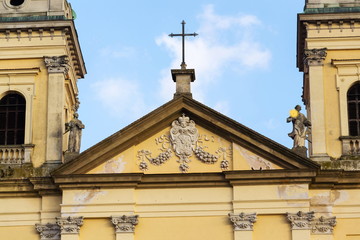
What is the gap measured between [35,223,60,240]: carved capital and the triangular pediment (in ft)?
Answer: 4.69

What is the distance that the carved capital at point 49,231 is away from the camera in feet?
101

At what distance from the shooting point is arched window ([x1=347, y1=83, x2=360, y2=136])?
32188 millimetres

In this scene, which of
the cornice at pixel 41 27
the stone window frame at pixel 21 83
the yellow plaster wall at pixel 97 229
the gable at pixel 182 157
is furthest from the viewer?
the cornice at pixel 41 27

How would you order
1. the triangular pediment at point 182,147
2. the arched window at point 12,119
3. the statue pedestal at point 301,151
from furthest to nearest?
the arched window at point 12,119
the triangular pediment at point 182,147
the statue pedestal at point 301,151

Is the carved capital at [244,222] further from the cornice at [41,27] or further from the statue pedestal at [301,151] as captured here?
the cornice at [41,27]

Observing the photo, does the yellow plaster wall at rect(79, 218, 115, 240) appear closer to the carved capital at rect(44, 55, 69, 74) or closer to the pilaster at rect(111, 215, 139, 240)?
the pilaster at rect(111, 215, 139, 240)

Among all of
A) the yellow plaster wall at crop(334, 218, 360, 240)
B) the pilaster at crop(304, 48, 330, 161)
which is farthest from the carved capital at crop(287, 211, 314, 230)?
the pilaster at crop(304, 48, 330, 161)

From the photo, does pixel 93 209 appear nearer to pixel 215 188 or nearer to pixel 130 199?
pixel 130 199

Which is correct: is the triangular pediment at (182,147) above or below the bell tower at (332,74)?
below

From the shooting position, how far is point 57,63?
3309 cm

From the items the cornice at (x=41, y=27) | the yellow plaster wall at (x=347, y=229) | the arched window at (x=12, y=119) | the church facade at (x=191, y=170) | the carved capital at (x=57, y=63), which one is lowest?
the yellow plaster wall at (x=347, y=229)

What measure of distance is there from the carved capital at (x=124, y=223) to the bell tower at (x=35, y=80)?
2784 mm

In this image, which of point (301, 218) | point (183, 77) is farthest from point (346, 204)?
point (183, 77)

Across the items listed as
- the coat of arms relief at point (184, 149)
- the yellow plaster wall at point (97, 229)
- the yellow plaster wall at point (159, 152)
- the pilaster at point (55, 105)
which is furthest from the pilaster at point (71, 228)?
the pilaster at point (55, 105)
